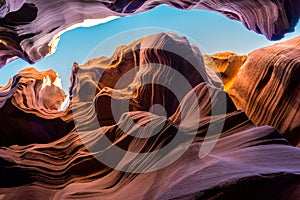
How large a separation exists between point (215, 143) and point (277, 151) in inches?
25.6

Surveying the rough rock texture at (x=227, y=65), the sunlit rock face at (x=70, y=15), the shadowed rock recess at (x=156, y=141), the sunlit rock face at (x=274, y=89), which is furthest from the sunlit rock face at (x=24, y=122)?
the rough rock texture at (x=227, y=65)

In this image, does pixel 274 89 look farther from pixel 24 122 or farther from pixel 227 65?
pixel 24 122

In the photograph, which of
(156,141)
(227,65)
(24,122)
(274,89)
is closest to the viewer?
(156,141)

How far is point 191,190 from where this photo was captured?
192cm

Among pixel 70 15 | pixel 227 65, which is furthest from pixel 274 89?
pixel 70 15

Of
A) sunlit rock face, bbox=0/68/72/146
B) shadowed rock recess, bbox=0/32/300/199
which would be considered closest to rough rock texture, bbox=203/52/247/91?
shadowed rock recess, bbox=0/32/300/199

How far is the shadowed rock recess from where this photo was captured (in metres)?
2.06

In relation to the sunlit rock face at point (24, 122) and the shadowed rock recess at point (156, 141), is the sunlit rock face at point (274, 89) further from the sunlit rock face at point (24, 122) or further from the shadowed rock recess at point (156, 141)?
the sunlit rock face at point (24, 122)

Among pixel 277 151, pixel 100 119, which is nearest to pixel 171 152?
pixel 277 151

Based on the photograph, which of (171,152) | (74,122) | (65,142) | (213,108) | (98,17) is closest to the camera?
(171,152)

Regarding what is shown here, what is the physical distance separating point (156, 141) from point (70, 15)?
11.0 feet

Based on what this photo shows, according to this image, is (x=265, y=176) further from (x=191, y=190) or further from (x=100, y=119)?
(x=100, y=119)

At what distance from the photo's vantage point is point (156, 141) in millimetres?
3105

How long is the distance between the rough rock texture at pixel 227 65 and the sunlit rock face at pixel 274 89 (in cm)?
213
